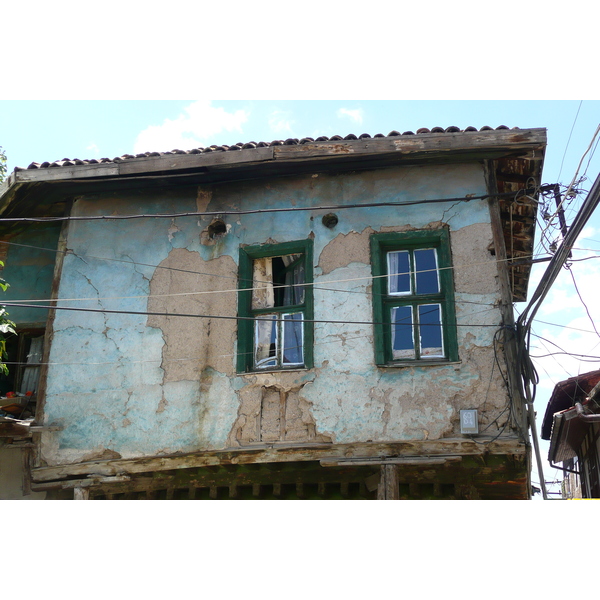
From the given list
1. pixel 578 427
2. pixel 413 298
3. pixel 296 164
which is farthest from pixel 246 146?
pixel 578 427

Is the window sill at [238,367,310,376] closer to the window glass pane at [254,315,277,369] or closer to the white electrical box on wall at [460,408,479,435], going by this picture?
the window glass pane at [254,315,277,369]

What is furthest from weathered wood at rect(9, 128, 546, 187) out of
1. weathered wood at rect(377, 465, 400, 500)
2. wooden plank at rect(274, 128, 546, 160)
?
weathered wood at rect(377, 465, 400, 500)

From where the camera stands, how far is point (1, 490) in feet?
35.1

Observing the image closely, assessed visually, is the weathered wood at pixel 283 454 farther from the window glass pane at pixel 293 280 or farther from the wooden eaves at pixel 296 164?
the wooden eaves at pixel 296 164

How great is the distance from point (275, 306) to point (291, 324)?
1.36 ft

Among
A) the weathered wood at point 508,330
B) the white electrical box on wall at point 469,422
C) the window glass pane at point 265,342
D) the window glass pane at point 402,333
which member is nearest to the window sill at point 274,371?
the window glass pane at point 265,342

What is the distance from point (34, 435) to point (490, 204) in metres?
6.68

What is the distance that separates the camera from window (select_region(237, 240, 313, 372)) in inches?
384

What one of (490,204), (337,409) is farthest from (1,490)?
(490,204)

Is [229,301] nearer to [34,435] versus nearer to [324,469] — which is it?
[324,469]

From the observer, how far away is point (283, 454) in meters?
9.16

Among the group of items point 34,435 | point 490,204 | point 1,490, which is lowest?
point 1,490

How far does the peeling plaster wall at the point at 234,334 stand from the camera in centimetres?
903

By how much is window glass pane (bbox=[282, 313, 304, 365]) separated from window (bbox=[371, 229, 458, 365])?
3.43ft
